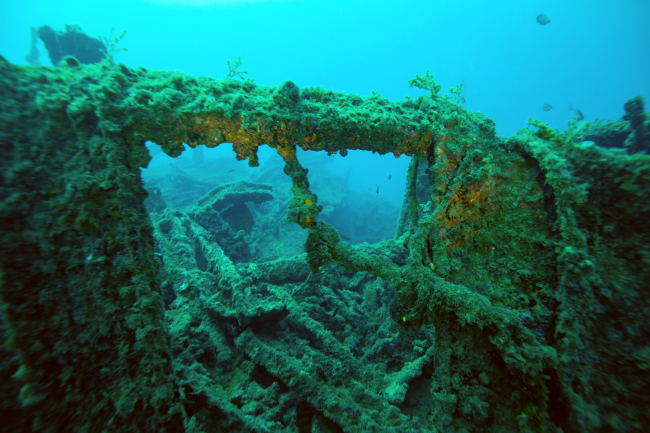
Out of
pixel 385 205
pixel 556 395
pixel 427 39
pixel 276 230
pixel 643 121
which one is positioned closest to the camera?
pixel 556 395

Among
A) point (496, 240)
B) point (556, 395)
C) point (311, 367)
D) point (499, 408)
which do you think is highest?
point (496, 240)

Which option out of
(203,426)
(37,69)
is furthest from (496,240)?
(37,69)

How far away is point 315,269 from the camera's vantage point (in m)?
2.91

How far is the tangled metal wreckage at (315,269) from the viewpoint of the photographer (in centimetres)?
161

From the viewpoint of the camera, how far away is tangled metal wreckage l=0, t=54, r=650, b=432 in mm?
1612

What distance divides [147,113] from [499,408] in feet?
13.3

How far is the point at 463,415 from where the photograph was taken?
2072mm

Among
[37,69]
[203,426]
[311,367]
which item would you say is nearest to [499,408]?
[311,367]

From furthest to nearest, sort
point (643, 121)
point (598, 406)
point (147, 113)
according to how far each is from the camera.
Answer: point (643, 121) → point (147, 113) → point (598, 406)

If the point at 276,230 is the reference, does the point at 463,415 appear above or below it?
below

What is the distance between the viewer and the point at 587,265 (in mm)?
1833

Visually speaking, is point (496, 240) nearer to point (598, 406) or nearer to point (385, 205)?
point (598, 406)

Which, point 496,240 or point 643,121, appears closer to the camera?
point 496,240

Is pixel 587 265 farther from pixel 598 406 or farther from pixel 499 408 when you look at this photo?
pixel 499 408
